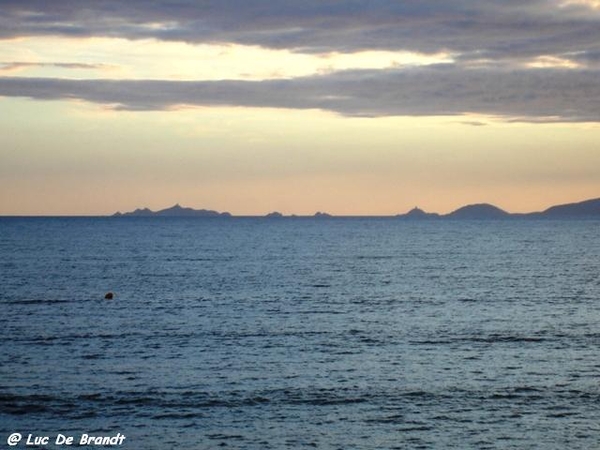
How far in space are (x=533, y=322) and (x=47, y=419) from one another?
38476 mm

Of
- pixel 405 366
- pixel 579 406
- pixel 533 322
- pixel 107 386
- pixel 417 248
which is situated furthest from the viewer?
pixel 417 248

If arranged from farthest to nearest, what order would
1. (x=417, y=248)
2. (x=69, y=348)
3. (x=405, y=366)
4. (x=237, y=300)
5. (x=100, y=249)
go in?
1. (x=417, y=248)
2. (x=100, y=249)
3. (x=237, y=300)
4. (x=69, y=348)
5. (x=405, y=366)

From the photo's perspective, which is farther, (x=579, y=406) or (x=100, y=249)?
(x=100, y=249)

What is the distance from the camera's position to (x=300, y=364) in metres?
46.1

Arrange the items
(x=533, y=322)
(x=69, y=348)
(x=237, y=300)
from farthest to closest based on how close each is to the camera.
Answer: (x=237, y=300) → (x=533, y=322) → (x=69, y=348)

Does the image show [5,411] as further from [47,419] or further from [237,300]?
[237,300]

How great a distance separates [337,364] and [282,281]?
163 ft

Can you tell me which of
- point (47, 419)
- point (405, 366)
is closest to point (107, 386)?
point (47, 419)

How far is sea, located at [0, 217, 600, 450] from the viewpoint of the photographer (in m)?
34.6

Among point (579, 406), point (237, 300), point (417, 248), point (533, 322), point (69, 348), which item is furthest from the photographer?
point (417, 248)

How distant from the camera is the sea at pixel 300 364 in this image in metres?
34.6

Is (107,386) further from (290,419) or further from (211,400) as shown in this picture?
(290,419)

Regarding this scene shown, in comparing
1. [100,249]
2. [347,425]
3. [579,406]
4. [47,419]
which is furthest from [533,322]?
[100,249]

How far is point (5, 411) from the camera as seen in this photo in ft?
120
